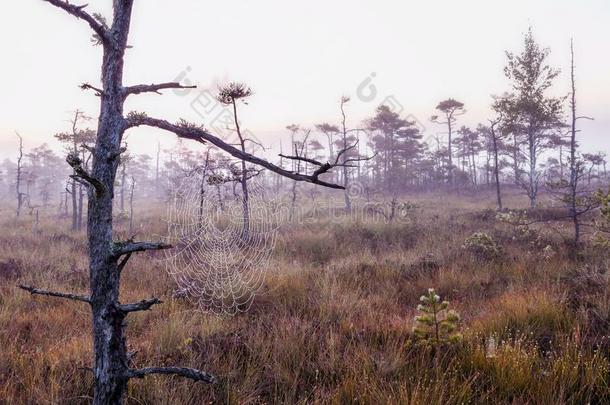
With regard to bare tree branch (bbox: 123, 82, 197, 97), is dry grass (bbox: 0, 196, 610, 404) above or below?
below

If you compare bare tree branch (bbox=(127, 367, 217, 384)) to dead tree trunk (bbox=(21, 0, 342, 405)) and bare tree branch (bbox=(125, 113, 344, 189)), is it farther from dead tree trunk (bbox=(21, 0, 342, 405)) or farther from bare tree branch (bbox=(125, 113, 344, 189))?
bare tree branch (bbox=(125, 113, 344, 189))

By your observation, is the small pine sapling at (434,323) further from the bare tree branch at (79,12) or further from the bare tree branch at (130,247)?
the bare tree branch at (79,12)

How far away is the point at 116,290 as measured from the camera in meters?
→ 1.80

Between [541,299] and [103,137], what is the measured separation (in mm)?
5503

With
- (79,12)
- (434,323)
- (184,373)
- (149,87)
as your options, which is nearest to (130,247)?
(184,373)

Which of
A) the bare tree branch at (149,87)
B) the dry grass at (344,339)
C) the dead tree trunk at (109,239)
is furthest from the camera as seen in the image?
the dry grass at (344,339)

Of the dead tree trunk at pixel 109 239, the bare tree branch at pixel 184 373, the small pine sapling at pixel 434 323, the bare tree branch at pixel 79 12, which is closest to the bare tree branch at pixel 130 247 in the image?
the dead tree trunk at pixel 109 239

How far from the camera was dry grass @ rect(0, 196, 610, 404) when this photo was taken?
3080 millimetres

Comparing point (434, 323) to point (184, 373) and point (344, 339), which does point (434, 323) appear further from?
point (184, 373)

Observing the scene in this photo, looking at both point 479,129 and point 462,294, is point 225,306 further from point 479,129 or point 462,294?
point 479,129

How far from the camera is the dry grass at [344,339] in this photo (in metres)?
3.08

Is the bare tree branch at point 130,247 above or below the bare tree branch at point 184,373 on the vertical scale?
above

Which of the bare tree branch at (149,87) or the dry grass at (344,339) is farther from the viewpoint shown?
the dry grass at (344,339)

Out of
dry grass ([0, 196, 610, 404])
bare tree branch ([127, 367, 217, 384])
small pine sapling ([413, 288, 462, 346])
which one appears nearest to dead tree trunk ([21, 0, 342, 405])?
bare tree branch ([127, 367, 217, 384])
